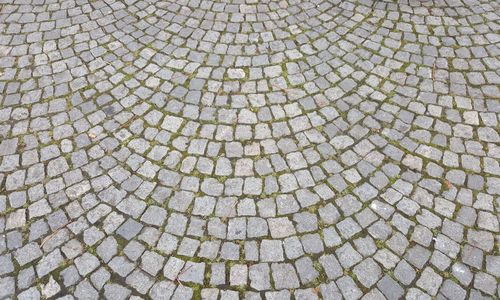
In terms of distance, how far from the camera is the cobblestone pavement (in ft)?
12.1

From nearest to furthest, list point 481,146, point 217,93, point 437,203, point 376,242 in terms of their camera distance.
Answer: point 376,242 → point 437,203 → point 481,146 → point 217,93

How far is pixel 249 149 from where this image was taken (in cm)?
455

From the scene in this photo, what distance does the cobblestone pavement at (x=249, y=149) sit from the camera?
3678mm

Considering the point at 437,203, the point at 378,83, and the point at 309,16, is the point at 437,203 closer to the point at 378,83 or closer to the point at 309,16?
the point at 378,83

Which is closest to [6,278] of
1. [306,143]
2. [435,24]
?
[306,143]

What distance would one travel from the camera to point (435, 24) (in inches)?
236

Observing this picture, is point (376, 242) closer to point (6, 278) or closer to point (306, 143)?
point (306, 143)

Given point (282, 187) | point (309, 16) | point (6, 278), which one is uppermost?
point (309, 16)

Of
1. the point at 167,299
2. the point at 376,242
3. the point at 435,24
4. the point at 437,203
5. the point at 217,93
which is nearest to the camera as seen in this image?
the point at 167,299

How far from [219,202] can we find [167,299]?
101cm

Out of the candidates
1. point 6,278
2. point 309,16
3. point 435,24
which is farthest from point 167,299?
point 435,24

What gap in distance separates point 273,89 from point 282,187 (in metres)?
1.42

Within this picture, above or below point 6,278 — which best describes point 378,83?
above

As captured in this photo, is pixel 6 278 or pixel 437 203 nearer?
pixel 6 278
